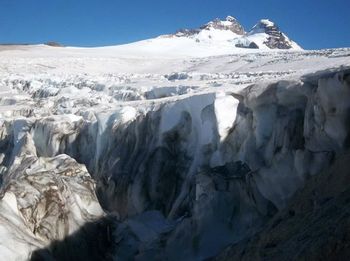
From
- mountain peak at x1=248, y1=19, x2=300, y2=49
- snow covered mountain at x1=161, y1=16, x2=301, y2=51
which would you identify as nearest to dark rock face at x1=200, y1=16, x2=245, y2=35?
snow covered mountain at x1=161, y1=16, x2=301, y2=51

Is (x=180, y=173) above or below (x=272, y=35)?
below

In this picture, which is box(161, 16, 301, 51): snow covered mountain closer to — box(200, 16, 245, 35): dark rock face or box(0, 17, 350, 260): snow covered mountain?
box(200, 16, 245, 35): dark rock face

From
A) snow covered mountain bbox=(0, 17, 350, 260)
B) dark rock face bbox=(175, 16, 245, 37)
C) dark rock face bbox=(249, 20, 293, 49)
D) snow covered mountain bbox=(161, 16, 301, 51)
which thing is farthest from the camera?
dark rock face bbox=(175, 16, 245, 37)

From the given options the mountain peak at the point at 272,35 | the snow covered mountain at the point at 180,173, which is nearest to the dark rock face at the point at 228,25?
the mountain peak at the point at 272,35

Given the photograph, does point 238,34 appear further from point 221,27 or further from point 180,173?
point 180,173

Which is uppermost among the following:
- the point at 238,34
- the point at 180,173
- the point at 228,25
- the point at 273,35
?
the point at 228,25

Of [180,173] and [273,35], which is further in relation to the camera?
[273,35]

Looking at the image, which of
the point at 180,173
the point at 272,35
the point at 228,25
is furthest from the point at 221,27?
the point at 180,173

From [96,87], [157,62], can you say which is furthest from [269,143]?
[157,62]

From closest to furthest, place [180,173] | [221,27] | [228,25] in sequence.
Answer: [180,173]
[221,27]
[228,25]

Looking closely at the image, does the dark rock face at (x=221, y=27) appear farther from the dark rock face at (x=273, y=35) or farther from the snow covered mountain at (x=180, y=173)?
the snow covered mountain at (x=180, y=173)

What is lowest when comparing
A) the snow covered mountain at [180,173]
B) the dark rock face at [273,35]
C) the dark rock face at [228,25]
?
the snow covered mountain at [180,173]

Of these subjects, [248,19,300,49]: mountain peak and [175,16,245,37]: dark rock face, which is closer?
[248,19,300,49]: mountain peak
